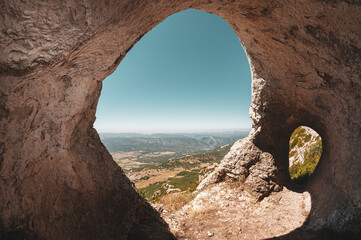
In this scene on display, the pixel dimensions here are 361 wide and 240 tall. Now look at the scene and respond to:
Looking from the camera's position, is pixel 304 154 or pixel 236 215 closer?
pixel 236 215

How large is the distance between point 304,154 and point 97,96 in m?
16.9

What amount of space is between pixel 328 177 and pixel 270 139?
460 centimetres

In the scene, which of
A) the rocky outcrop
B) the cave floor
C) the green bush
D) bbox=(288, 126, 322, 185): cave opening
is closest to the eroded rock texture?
the cave floor

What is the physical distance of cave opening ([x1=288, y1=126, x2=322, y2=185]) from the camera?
39.0 ft

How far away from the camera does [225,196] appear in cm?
1087

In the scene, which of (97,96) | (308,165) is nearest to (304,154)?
(308,165)

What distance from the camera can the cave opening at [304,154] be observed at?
11.9m

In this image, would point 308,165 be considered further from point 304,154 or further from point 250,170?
point 250,170

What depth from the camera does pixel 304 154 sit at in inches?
558

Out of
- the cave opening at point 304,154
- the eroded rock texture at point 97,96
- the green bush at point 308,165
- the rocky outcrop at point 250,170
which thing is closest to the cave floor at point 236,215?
the rocky outcrop at point 250,170

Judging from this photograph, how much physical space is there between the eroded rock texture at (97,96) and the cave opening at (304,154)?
2811 mm

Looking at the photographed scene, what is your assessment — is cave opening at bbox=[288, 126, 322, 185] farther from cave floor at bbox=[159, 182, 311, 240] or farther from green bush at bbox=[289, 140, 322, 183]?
cave floor at bbox=[159, 182, 311, 240]

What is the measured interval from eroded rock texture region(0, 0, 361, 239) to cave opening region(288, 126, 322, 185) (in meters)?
2.81

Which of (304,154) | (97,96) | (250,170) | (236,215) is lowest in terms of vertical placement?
(236,215)
